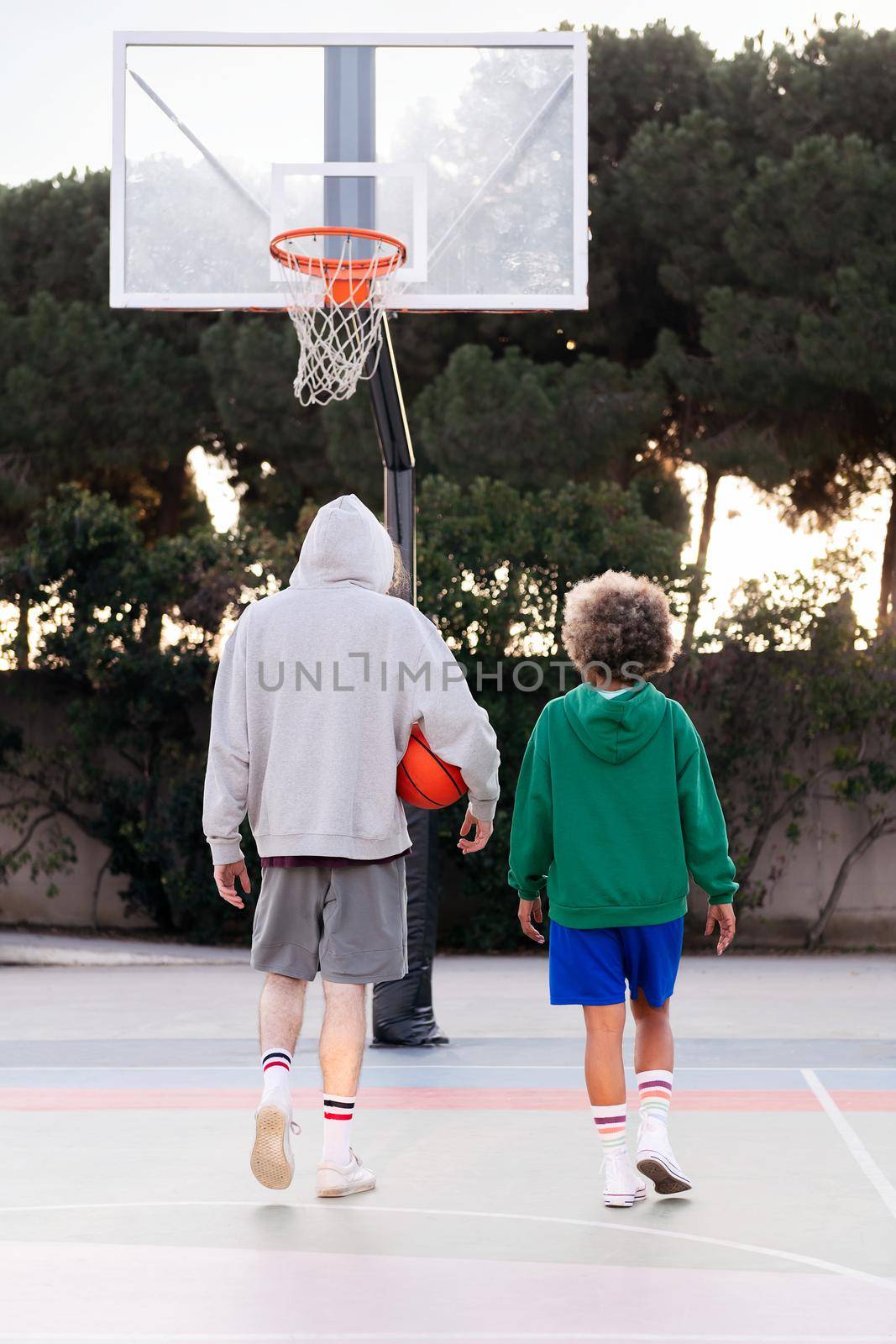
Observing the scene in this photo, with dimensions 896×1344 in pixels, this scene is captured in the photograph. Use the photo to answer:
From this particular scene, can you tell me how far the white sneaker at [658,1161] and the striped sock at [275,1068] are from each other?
99cm

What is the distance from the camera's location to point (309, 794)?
14.8ft

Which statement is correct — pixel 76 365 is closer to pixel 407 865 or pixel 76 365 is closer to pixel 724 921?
pixel 407 865

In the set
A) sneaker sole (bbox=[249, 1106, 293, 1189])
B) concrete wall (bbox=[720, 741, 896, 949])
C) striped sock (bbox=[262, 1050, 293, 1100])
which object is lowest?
concrete wall (bbox=[720, 741, 896, 949])

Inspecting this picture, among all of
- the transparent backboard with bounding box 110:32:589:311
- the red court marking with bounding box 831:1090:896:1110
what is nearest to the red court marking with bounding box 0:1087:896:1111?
the red court marking with bounding box 831:1090:896:1110

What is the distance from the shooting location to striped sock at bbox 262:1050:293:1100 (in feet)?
14.3

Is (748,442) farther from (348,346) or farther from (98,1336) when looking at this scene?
(98,1336)

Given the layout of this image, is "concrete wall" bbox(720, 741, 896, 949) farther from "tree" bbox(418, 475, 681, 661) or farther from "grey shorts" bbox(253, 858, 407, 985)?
"grey shorts" bbox(253, 858, 407, 985)

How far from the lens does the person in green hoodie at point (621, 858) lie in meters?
4.36

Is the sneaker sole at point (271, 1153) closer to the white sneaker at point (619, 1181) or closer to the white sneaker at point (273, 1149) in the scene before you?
the white sneaker at point (273, 1149)

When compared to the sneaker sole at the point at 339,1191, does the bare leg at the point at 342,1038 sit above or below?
above

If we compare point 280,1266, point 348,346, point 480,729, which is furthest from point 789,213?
point 280,1266

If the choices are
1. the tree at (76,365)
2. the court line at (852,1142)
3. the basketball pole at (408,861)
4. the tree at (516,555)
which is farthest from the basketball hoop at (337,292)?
the tree at (76,365)

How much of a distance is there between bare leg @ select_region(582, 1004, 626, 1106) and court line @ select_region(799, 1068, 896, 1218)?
0.80 meters

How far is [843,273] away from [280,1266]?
1250 centimetres
